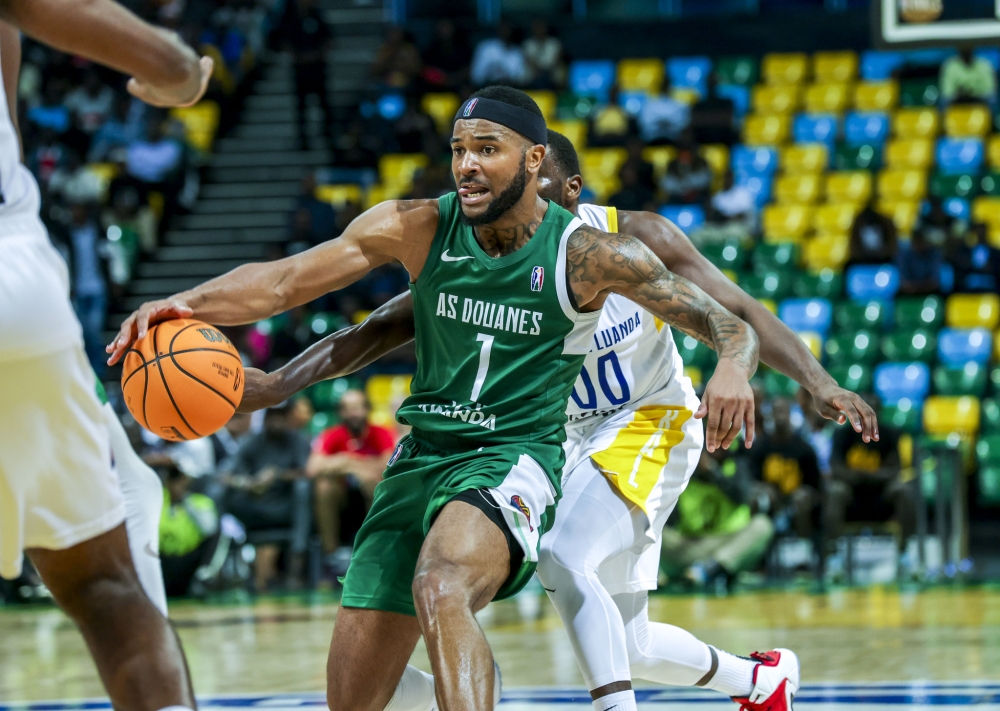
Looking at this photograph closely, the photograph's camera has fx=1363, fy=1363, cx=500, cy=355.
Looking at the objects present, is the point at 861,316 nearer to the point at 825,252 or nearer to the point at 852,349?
the point at 852,349

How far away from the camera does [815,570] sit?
10.8 metres

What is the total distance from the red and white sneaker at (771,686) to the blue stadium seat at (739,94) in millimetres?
12031

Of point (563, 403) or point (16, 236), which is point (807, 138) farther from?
point (16, 236)

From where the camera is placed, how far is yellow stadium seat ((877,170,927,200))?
576 inches

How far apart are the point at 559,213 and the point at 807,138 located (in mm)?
12309

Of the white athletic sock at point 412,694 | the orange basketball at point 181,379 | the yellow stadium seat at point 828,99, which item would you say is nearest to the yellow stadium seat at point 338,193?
the yellow stadium seat at point 828,99

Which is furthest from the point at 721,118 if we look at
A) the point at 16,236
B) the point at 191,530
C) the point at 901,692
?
the point at 16,236

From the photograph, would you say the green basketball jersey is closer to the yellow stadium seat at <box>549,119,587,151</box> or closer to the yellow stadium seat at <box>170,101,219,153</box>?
the yellow stadium seat at <box>549,119,587,151</box>

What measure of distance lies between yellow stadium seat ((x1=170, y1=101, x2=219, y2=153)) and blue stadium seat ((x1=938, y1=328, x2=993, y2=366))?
10.0 meters

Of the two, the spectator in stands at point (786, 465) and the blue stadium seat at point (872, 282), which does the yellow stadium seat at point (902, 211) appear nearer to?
the blue stadium seat at point (872, 282)

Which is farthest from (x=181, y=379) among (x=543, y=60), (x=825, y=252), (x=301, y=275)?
(x=543, y=60)

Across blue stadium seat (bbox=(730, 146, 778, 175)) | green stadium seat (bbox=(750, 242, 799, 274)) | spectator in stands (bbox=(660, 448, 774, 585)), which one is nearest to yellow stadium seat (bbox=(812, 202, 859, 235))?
green stadium seat (bbox=(750, 242, 799, 274))

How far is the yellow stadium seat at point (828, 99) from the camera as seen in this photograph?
16047 mm

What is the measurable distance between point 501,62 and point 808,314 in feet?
19.2
